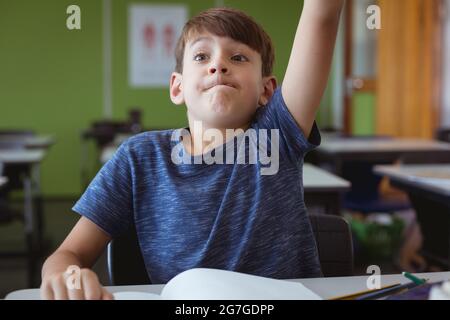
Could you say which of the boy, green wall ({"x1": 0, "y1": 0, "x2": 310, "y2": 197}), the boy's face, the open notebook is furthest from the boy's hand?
green wall ({"x1": 0, "y1": 0, "x2": 310, "y2": 197})

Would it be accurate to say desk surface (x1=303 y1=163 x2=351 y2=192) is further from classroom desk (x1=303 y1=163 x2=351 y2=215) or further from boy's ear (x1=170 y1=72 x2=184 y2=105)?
boy's ear (x1=170 y1=72 x2=184 y2=105)

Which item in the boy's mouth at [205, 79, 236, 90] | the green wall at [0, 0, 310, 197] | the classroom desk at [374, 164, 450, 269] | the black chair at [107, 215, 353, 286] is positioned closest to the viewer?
the boy's mouth at [205, 79, 236, 90]

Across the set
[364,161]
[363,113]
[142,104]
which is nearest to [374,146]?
[364,161]

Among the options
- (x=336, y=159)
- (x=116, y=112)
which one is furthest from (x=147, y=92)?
(x=336, y=159)

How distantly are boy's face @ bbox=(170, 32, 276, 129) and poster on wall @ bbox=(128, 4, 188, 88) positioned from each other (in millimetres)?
5342

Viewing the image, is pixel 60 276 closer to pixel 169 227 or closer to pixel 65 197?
pixel 169 227

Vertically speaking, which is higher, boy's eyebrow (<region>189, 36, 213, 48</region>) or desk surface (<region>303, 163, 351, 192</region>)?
boy's eyebrow (<region>189, 36, 213, 48</region>)

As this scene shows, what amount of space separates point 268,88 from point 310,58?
15cm

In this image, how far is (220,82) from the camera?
80cm

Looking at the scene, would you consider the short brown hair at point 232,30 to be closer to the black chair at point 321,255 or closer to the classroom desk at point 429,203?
the black chair at point 321,255

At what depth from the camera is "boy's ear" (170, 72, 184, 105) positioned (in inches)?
34.8

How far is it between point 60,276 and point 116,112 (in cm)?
570

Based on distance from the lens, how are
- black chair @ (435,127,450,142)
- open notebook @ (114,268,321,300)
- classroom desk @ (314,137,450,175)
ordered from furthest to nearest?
black chair @ (435,127,450,142)
classroom desk @ (314,137,450,175)
open notebook @ (114,268,321,300)

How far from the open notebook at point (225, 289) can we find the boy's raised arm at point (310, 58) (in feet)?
0.91
